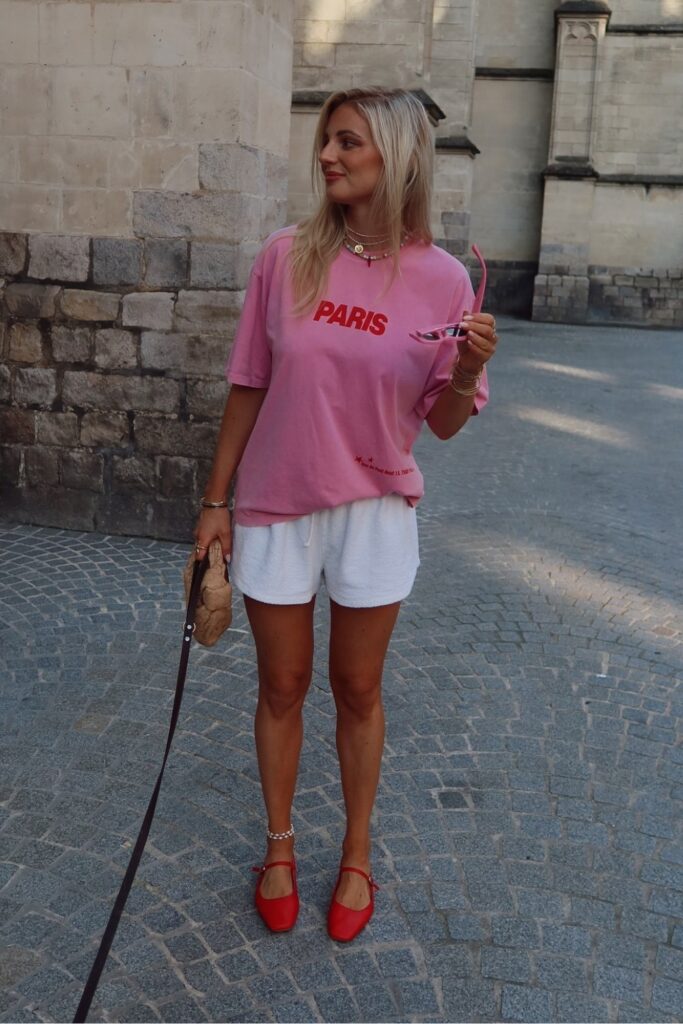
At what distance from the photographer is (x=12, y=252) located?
6359 mm

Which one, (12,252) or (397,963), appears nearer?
(397,963)

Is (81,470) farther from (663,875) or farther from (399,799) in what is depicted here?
(663,875)

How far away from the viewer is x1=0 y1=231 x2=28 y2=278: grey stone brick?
20.8ft

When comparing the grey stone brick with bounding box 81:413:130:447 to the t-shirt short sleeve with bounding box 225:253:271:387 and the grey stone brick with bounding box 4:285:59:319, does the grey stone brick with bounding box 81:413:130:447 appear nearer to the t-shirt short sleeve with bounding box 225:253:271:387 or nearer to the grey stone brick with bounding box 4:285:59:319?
the grey stone brick with bounding box 4:285:59:319

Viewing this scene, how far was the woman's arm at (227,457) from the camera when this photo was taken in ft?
9.12

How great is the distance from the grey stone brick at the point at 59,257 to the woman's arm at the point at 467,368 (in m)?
4.05

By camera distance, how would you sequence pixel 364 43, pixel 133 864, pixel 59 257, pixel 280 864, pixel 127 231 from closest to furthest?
pixel 133 864, pixel 280 864, pixel 127 231, pixel 59 257, pixel 364 43

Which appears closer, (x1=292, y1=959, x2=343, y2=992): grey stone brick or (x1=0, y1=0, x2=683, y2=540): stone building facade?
(x1=292, y1=959, x2=343, y2=992): grey stone brick

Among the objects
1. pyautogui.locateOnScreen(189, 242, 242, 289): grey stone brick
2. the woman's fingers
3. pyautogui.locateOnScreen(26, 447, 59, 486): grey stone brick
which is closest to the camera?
the woman's fingers

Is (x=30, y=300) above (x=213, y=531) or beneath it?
above

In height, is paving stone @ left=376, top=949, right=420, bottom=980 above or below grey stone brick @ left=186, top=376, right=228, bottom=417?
below

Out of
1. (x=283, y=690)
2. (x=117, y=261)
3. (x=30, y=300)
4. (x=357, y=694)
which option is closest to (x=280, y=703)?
(x=283, y=690)

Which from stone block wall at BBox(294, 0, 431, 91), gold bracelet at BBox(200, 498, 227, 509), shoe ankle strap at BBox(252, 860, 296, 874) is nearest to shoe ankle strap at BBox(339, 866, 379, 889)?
shoe ankle strap at BBox(252, 860, 296, 874)

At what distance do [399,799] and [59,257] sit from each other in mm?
A: 3963
